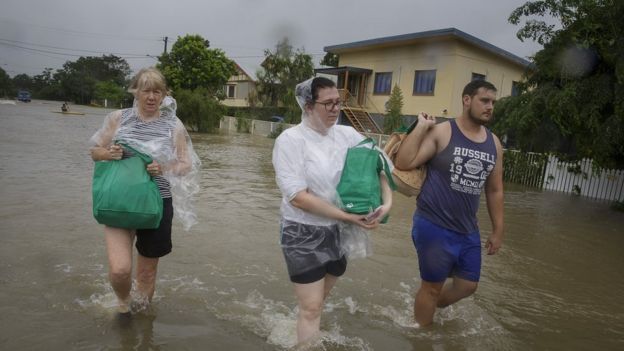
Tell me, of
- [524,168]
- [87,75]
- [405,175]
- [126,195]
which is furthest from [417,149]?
[87,75]

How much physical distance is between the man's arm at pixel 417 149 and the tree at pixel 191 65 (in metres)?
39.0

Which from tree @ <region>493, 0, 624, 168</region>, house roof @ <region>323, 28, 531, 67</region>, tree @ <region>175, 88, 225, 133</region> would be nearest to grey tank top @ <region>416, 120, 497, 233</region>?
tree @ <region>493, 0, 624, 168</region>

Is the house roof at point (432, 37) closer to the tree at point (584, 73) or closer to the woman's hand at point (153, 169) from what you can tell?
the tree at point (584, 73)

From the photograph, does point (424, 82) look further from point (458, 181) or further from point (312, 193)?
point (312, 193)

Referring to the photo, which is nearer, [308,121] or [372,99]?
[308,121]

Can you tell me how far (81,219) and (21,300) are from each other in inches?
118

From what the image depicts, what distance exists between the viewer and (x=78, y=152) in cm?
1502

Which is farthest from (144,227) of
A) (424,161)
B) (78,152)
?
(78,152)

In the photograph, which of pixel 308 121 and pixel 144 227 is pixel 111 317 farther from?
pixel 308 121

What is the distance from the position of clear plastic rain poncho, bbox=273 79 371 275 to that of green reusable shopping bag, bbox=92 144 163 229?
3.14 ft

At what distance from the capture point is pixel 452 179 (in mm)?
3566

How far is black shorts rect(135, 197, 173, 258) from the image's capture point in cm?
355

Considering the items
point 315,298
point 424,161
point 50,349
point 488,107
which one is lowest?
point 50,349

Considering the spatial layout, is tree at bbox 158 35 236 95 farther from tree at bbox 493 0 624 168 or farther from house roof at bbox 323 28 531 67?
tree at bbox 493 0 624 168
